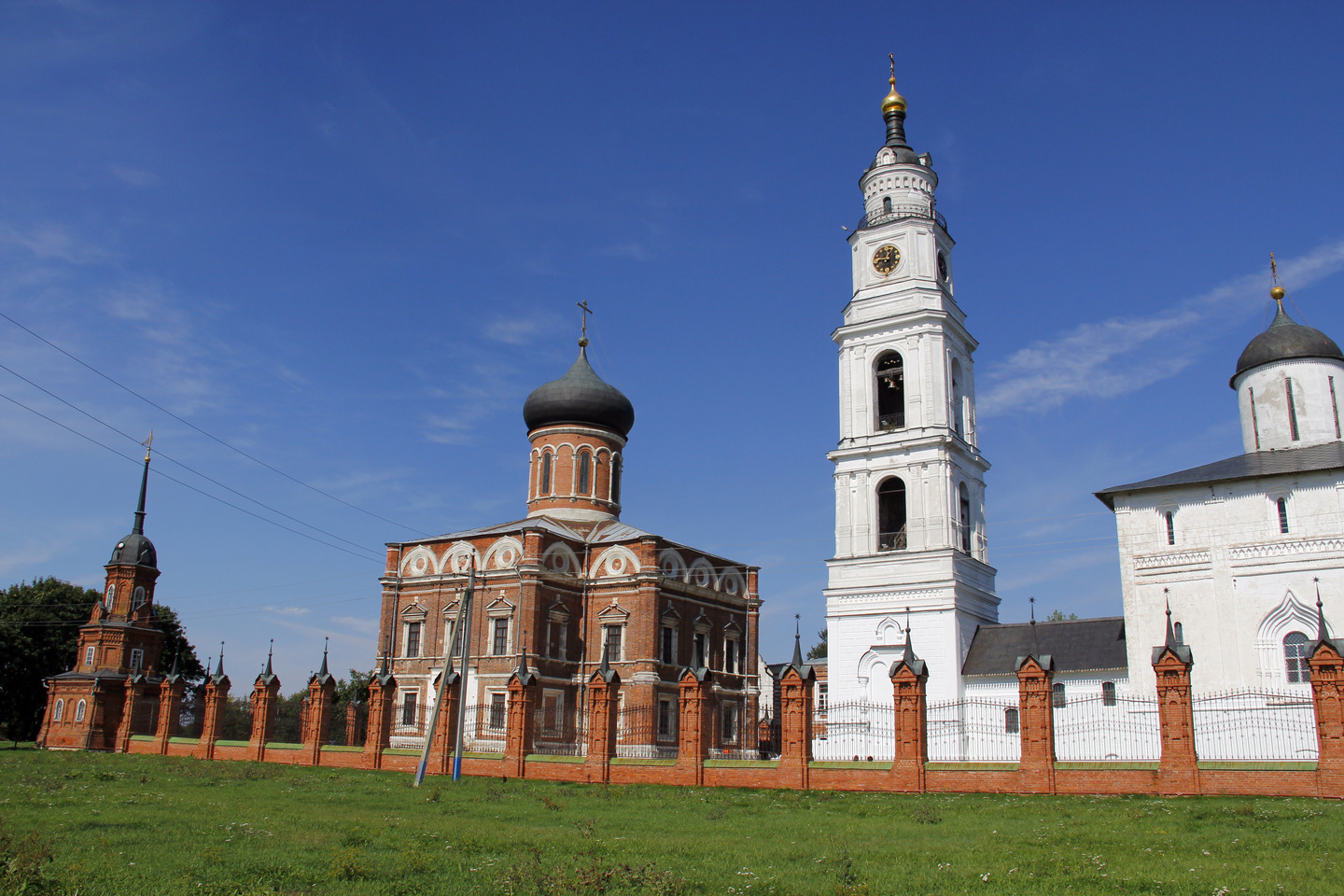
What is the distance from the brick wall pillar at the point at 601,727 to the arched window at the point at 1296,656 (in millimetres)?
15174

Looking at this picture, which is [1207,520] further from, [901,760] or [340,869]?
[340,869]

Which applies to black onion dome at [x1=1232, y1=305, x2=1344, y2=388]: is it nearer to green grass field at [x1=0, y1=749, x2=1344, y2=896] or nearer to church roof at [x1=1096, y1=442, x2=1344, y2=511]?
church roof at [x1=1096, y1=442, x2=1344, y2=511]

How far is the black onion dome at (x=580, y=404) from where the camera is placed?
3991cm

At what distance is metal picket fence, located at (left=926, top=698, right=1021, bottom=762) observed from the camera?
82.5 ft

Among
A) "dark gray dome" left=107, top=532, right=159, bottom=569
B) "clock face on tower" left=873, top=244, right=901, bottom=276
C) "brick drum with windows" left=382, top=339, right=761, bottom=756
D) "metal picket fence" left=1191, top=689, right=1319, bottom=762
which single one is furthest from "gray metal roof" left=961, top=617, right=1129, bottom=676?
"dark gray dome" left=107, top=532, right=159, bottom=569

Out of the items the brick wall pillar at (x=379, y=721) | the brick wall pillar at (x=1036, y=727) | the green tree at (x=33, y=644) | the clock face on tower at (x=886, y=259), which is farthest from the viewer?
the green tree at (x=33, y=644)

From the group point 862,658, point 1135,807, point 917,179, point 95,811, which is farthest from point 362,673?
point 1135,807

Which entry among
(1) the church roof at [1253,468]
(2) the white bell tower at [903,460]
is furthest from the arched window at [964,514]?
(1) the church roof at [1253,468]

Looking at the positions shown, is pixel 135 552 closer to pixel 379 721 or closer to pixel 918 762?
pixel 379 721

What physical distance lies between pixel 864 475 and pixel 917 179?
10417 mm

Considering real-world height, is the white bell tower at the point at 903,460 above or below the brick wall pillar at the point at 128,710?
above

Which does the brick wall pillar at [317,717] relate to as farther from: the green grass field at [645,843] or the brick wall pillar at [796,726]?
the brick wall pillar at [796,726]

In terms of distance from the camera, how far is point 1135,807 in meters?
14.2

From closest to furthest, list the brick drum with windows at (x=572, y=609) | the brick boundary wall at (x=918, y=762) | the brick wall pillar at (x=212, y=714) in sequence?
the brick boundary wall at (x=918, y=762)
the brick wall pillar at (x=212, y=714)
the brick drum with windows at (x=572, y=609)
